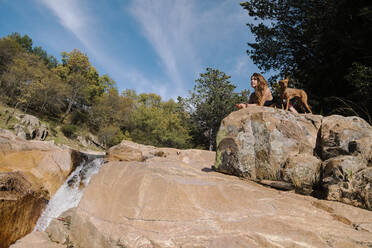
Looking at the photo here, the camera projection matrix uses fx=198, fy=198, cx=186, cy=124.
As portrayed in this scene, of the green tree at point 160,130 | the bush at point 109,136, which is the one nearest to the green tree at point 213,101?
the green tree at point 160,130

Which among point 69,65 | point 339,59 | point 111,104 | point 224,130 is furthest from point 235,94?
point 69,65

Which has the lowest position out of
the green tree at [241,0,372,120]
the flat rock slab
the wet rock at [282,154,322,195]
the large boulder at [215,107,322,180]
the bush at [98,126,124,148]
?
the flat rock slab

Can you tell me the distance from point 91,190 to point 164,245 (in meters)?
Answer: 2.17

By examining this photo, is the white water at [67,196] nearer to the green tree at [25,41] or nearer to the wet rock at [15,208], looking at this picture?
the wet rock at [15,208]

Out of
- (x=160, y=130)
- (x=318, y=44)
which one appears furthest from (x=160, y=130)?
(x=318, y=44)

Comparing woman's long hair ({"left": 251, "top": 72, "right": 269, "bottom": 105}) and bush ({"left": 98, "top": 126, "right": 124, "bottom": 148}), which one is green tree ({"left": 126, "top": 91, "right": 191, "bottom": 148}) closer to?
bush ({"left": 98, "top": 126, "right": 124, "bottom": 148})

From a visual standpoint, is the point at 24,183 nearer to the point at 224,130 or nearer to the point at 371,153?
the point at 224,130

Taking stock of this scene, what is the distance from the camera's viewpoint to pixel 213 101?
23.3m

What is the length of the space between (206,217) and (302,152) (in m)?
2.37

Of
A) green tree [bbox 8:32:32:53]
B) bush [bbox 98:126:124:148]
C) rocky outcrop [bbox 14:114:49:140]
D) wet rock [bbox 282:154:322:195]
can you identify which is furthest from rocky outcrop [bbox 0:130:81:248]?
green tree [bbox 8:32:32:53]

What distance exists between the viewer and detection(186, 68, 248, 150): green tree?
2294cm

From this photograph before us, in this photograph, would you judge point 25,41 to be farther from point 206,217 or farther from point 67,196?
point 206,217

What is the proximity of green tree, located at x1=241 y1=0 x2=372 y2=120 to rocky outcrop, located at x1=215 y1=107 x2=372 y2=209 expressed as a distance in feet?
6.67

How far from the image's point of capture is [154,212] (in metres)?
2.80
